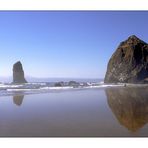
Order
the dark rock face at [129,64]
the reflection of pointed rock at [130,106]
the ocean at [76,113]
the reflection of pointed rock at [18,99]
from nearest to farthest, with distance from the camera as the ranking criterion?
the ocean at [76,113] < the reflection of pointed rock at [130,106] < the reflection of pointed rock at [18,99] < the dark rock face at [129,64]

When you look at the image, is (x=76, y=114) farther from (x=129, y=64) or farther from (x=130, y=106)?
(x=129, y=64)

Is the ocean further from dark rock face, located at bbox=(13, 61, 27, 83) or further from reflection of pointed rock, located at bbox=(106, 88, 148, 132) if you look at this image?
dark rock face, located at bbox=(13, 61, 27, 83)

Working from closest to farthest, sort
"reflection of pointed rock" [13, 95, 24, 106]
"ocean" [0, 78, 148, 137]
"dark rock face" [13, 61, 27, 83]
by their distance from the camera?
"ocean" [0, 78, 148, 137]
"dark rock face" [13, 61, 27, 83]
"reflection of pointed rock" [13, 95, 24, 106]

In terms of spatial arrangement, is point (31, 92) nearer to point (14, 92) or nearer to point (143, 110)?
point (14, 92)

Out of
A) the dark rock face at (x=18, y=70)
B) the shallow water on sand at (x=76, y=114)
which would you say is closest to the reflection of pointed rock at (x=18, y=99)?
the shallow water on sand at (x=76, y=114)

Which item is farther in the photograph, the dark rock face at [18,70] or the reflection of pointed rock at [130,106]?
the dark rock face at [18,70]

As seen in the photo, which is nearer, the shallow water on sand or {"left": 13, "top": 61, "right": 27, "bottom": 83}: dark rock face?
the shallow water on sand

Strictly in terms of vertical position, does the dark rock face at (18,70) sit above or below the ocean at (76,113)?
above

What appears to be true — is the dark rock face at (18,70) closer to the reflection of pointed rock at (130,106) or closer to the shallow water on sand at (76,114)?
the shallow water on sand at (76,114)

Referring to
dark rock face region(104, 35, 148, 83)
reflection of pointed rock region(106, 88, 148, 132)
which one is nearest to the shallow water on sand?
reflection of pointed rock region(106, 88, 148, 132)
